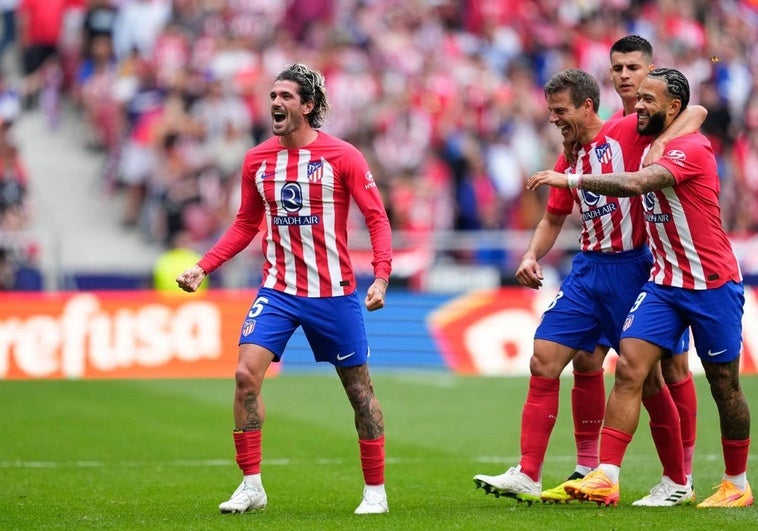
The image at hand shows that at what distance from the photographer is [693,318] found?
26.8 ft

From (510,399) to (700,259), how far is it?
771 cm

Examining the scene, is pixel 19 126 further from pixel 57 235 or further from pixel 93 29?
pixel 57 235

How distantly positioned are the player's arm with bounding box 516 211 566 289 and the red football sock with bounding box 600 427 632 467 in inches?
43.9

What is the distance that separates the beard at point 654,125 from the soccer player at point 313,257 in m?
1.66

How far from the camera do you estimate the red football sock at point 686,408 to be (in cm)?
877

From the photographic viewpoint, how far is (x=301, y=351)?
62.2 ft

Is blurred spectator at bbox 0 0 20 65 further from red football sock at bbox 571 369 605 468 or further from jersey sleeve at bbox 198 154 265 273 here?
red football sock at bbox 571 369 605 468

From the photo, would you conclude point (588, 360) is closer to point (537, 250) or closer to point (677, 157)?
point (537, 250)

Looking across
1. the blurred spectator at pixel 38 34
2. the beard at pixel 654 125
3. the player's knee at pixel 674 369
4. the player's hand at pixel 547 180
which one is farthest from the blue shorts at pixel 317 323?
the blurred spectator at pixel 38 34

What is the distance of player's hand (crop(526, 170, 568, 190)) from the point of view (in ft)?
25.5

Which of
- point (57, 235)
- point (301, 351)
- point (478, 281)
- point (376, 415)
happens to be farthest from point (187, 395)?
point (376, 415)

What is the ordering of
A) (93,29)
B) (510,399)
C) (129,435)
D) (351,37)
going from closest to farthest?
(129,435) → (510,399) → (93,29) → (351,37)

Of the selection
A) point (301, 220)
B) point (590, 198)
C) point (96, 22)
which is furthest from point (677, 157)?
point (96, 22)

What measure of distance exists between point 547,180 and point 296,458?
4.39m
